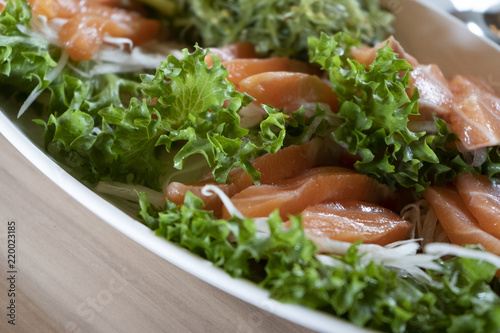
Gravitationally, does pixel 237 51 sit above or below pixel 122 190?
above

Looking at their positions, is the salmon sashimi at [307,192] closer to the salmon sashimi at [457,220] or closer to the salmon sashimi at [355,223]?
the salmon sashimi at [355,223]

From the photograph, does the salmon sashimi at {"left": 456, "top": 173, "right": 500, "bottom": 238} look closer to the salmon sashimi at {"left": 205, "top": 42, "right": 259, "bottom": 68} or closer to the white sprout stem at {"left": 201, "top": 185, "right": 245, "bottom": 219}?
the white sprout stem at {"left": 201, "top": 185, "right": 245, "bottom": 219}

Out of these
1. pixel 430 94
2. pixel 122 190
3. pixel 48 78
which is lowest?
pixel 122 190

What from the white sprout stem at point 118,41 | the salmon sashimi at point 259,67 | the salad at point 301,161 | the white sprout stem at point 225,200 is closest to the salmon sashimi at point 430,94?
the salad at point 301,161

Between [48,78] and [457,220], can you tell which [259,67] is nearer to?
[48,78]

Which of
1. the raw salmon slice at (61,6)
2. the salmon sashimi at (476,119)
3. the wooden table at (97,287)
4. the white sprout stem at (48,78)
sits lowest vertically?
the wooden table at (97,287)

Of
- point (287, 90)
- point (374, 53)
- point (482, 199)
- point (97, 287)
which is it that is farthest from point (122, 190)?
point (482, 199)
